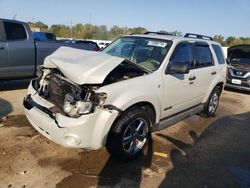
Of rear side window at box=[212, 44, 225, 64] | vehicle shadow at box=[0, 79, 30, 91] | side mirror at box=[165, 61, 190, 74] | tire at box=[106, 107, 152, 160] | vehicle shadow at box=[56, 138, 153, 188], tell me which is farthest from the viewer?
vehicle shadow at box=[0, 79, 30, 91]

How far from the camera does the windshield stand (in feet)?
15.9

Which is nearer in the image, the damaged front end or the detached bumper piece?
the damaged front end

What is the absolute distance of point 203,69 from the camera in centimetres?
588

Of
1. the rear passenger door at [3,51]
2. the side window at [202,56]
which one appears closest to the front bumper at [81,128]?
the side window at [202,56]

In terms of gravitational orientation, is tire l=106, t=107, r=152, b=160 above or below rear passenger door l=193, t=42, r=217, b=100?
below

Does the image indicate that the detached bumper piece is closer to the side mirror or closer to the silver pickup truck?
the side mirror

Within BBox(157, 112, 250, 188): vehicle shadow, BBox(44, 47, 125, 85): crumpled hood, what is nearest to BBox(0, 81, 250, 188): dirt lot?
BBox(157, 112, 250, 188): vehicle shadow

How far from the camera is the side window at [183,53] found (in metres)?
5.05

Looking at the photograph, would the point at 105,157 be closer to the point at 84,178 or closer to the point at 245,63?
the point at 84,178

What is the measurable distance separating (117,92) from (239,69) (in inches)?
337

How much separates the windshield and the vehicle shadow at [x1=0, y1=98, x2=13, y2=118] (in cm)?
246

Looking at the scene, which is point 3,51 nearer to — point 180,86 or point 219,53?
point 180,86

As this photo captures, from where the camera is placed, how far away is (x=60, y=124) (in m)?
3.62

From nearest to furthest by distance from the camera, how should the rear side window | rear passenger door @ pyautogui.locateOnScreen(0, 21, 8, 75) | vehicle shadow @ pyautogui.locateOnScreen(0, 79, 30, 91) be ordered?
the rear side window → rear passenger door @ pyautogui.locateOnScreen(0, 21, 8, 75) → vehicle shadow @ pyautogui.locateOnScreen(0, 79, 30, 91)
